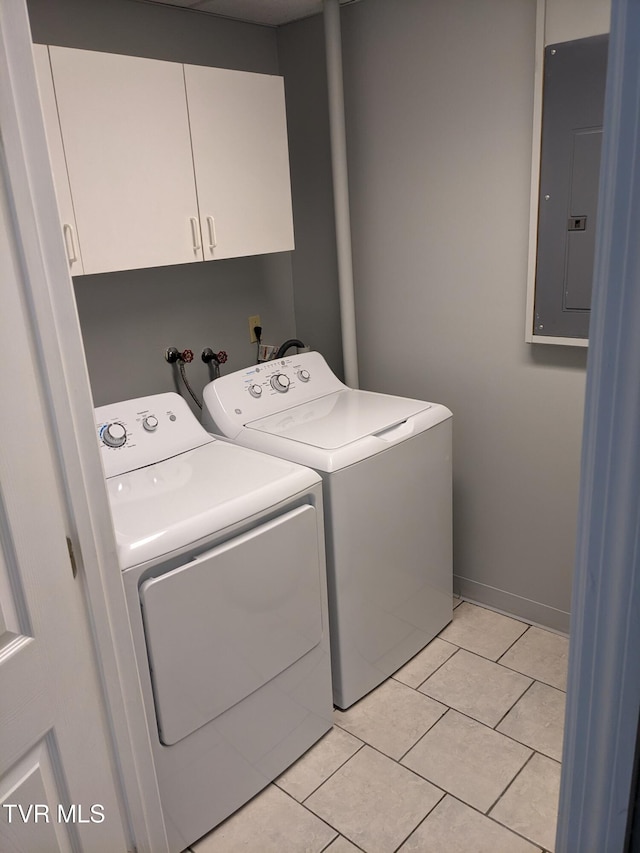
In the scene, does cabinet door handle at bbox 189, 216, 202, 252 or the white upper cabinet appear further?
cabinet door handle at bbox 189, 216, 202, 252

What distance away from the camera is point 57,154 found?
1730 mm

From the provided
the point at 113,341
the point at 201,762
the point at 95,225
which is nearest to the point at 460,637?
the point at 201,762

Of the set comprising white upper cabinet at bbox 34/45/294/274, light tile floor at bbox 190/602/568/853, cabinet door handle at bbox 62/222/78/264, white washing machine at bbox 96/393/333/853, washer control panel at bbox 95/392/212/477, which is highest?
white upper cabinet at bbox 34/45/294/274

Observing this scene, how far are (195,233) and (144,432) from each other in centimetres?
66

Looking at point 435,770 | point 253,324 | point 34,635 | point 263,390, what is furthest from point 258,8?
point 435,770

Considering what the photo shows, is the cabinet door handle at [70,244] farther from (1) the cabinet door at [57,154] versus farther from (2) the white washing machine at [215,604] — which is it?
(2) the white washing machine at [215,604]

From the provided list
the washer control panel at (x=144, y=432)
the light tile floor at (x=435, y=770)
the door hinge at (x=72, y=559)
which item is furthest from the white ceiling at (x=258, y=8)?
the light tile floor at (x=435, y=770)

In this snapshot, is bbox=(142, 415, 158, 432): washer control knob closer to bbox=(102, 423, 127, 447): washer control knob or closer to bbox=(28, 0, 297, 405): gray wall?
bbox=(102, 423, 127, 447): washer control knob

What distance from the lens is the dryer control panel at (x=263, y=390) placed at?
2334mm

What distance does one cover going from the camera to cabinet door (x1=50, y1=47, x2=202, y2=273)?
Answer: 1.76 metres

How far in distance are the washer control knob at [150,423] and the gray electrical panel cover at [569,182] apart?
1.33 meters

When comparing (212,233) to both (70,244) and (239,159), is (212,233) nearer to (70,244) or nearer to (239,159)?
(239,159)

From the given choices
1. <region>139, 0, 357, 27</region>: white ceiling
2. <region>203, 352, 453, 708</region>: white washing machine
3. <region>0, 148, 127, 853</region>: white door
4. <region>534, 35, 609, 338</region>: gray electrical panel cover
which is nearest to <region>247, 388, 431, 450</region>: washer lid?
<region>203, 352, 453, 708</region>: white washing machine

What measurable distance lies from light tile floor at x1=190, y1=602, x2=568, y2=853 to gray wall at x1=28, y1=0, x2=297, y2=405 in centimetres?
140
